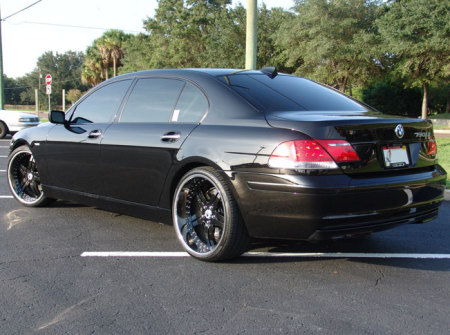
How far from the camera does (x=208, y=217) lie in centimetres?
371

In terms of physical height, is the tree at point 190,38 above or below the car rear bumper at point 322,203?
above

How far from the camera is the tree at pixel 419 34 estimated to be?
2372 cm

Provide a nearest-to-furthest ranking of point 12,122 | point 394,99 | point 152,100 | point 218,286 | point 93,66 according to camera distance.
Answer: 1. point 218,286
2. point 152,100
3. point 12,122
4. point 394,99
5. point 93,66

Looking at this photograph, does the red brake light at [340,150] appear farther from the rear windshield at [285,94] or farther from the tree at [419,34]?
the tree at [419,34]

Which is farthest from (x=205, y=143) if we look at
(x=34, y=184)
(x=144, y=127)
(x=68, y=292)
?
(x=34, y=184)

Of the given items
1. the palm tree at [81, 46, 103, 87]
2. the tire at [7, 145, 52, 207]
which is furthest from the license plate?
the palm tree at [81, 46, 103, 87]

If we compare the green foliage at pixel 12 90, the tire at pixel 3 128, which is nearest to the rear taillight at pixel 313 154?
the tire at pixel 3 128

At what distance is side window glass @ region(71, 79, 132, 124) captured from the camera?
4.69 meters

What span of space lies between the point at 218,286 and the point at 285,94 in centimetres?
168

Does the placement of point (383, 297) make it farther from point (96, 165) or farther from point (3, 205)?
point (3, 205)

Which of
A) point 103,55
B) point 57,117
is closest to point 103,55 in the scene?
point 103,55

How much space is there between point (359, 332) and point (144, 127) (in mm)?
2512

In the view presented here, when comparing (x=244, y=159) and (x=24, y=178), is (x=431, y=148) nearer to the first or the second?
(x=244, y=159)

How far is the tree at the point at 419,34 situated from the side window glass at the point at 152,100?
74.4 ft
